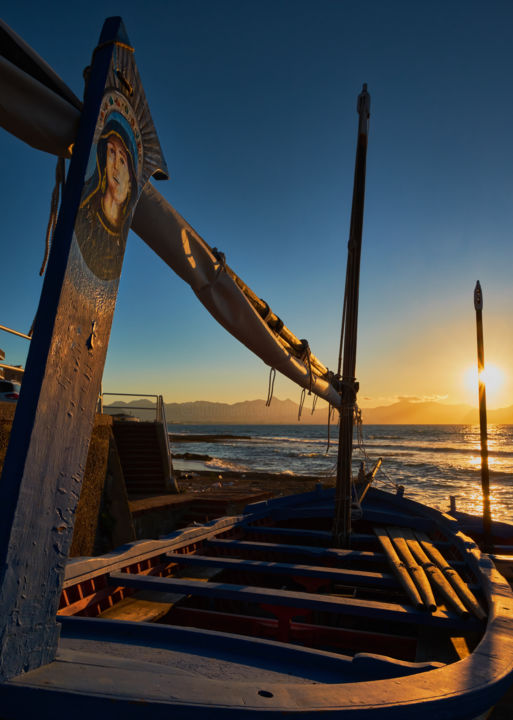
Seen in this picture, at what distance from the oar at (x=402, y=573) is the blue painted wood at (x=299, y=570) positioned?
4.3 inches

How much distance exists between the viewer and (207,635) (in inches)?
98.6

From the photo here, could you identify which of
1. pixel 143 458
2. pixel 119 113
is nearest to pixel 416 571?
pixel 119 113

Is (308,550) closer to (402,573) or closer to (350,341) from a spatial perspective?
(402,573)

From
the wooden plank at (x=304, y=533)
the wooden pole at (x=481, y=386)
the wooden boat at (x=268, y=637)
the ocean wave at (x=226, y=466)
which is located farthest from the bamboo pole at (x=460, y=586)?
the ocean wave at (x=226, y=466)

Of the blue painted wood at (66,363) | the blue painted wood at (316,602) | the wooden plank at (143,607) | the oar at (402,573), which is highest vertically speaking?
the blue painted wood at (66,363)

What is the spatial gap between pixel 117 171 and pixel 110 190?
12 centimetres

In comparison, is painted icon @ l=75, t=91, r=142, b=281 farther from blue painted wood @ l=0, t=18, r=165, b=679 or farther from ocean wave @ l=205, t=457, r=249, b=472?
ocean wave @ l=205, t=457, r=249, b=472

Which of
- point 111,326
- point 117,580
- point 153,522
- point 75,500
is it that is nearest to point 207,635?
point 75,500

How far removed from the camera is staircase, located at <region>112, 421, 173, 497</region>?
12.6 metres

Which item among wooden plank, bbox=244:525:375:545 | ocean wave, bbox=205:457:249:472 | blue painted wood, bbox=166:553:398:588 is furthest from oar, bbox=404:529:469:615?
ocean wave, bbox=205:457:249:472

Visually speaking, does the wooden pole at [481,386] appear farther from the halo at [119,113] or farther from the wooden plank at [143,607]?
the halo at [119,113]

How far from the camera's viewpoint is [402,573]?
157 inches

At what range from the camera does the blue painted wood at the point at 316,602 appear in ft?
10.3

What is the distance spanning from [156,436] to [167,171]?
11.3 meters
